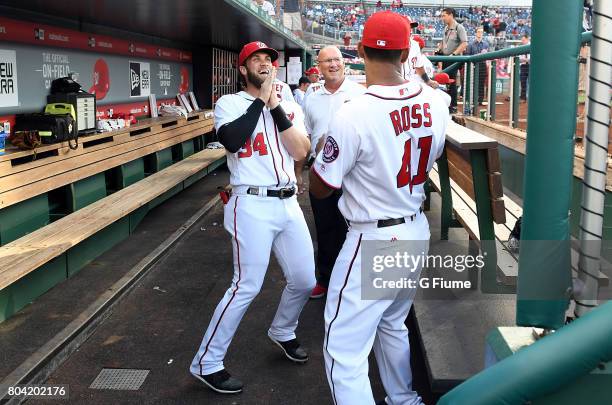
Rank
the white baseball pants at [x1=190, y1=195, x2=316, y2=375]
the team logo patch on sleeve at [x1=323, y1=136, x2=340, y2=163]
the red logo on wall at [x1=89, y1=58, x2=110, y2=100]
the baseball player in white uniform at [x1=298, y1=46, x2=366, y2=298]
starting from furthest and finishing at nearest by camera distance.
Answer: the red logo on wall at [x1=89, y1=58, x2=110, y2=100] → the baseball player in white uniform at [x1=298, y1=46, x2=366, y2=298] → the white baseball pants at [x1=190, y1=195, x2=316, y2=375] → the team logo patch on sleeve at [x1=323, y1=136, x2=340, y2=163]

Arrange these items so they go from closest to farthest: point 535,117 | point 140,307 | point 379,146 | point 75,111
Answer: point 535,117
point 379,146
point 140,307
point 75,111

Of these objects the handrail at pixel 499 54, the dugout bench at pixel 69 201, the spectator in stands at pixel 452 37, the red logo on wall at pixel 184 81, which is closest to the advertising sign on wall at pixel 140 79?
the dugout bench at pixel 69 201

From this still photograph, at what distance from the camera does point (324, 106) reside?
16.5ft

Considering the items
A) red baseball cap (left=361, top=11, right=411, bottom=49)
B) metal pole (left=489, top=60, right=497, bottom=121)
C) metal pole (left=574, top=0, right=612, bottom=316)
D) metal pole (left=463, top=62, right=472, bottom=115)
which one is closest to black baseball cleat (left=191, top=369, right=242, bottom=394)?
red baseball cap (left=361, top=11, right=411, bottom=49)

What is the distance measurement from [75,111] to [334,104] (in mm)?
2704

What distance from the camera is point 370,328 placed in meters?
2.53

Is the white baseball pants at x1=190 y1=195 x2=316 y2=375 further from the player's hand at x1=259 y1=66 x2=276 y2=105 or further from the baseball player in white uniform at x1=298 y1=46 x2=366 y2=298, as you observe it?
the baseball player in white uniform at x1=298 y1=46 x2=366 y2=298

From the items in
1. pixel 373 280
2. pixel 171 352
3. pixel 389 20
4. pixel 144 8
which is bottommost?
pixel 171 352

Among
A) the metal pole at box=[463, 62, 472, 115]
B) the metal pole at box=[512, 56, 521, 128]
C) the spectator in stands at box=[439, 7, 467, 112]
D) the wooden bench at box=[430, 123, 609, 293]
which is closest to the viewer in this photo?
the wooden bench at box=[430, 123, 609, 293]

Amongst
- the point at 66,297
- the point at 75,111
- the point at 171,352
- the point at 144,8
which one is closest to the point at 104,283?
the point at 66,297

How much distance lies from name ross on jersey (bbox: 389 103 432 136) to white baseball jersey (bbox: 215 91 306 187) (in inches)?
43.2

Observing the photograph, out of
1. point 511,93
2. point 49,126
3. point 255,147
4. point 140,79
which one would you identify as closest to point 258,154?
point 255,147

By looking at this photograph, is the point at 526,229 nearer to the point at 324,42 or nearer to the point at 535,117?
the point at 535,117

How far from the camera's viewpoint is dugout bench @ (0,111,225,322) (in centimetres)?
459
